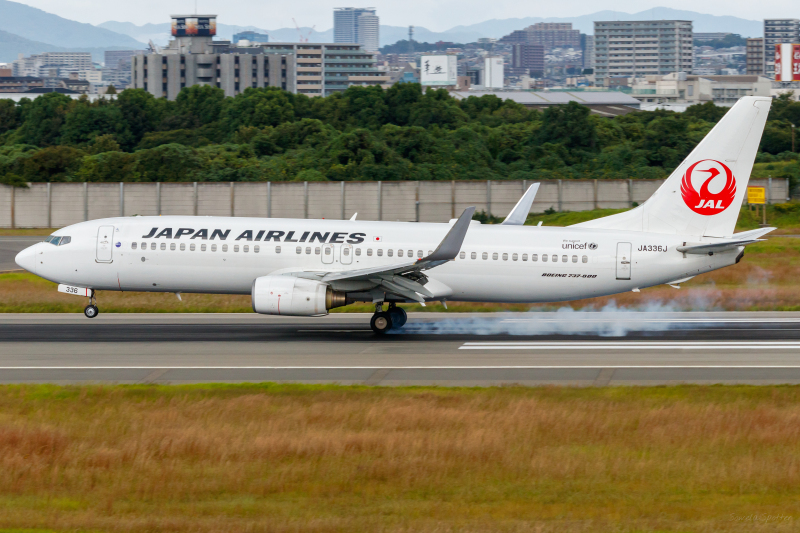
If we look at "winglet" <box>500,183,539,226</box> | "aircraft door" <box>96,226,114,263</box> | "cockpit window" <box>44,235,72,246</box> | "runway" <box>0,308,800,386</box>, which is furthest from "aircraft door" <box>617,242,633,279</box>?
"cockpit window" <box>44,235,72,246</box>

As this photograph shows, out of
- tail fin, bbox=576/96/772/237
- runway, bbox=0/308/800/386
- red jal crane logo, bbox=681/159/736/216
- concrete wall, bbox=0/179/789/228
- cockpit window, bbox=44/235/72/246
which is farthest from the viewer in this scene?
concrete wall, bbox=0/179/789/228

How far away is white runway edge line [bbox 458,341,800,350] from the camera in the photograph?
2973 centimetres

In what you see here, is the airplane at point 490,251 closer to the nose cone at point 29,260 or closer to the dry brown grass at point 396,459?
the nose cone at point 29,260

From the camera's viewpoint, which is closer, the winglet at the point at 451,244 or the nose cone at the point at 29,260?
the winglet at the point at 451,244

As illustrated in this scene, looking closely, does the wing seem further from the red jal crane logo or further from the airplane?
the red jal crane logo

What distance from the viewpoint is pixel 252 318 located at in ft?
121

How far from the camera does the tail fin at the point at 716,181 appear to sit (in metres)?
31.4

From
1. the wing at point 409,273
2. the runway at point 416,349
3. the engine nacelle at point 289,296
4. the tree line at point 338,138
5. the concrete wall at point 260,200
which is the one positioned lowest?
the runway at point 416,349

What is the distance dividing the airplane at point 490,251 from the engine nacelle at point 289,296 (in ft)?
3.21

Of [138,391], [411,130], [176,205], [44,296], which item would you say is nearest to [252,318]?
[44,296]

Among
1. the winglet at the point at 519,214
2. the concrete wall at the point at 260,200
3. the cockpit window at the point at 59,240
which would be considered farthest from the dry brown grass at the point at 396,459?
the concrete wall at the point at 260,200

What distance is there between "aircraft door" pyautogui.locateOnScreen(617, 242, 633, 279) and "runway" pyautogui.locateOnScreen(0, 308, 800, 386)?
2.21m

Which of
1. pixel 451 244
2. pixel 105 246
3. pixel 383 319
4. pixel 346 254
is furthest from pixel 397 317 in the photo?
pixel 105 246

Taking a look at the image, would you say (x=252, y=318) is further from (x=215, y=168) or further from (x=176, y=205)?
(x=215, y=168)
